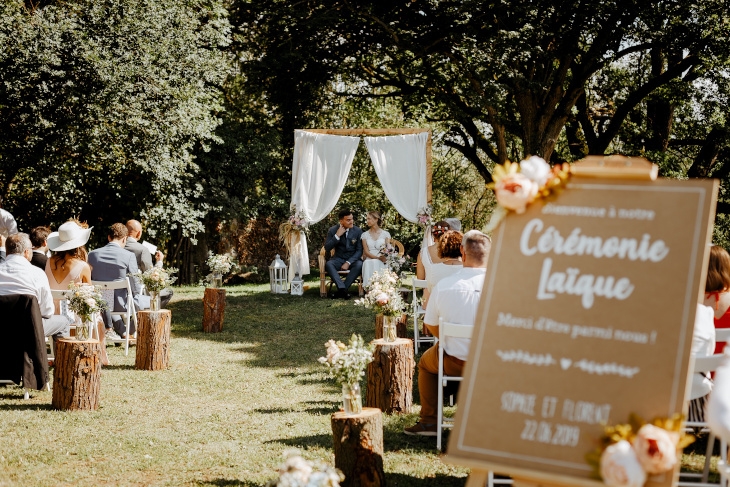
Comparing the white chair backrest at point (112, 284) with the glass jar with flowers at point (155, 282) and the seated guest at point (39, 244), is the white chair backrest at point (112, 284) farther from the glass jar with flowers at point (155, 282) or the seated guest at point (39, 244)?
the seated guest at point (39, 244)

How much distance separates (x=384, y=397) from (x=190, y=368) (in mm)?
2647

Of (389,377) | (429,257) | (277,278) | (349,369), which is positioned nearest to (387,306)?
(389,377)

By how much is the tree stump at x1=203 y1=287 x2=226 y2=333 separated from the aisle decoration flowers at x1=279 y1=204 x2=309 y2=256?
3.15m

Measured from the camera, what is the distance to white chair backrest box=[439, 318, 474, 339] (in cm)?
399

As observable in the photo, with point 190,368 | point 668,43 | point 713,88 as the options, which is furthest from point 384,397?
point 713,88

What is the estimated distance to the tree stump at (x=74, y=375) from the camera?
5094 mm

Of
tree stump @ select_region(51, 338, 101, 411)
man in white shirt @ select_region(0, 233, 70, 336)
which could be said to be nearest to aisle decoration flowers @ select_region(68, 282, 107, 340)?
tree stump @ select_region(51, 338, 101, 411)

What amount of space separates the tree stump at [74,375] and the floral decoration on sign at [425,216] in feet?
21.7

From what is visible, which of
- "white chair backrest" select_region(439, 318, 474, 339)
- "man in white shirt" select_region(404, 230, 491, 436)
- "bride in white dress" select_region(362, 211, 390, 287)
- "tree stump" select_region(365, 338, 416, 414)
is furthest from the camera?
"bride in white dress" select_region(362, 211, 390, 287)

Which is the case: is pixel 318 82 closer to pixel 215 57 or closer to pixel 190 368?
pixel 215 57

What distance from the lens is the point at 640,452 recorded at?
194 cm

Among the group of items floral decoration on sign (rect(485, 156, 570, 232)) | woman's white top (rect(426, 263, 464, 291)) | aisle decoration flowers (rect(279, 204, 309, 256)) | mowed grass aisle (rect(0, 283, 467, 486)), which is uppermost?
aisle decoration flowers (rect(279, 204, 309, 256))

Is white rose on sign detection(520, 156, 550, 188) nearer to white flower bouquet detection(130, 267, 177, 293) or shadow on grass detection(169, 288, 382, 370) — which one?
shadow on grass detection(169, 288, 382, 370)

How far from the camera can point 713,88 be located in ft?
44.9
